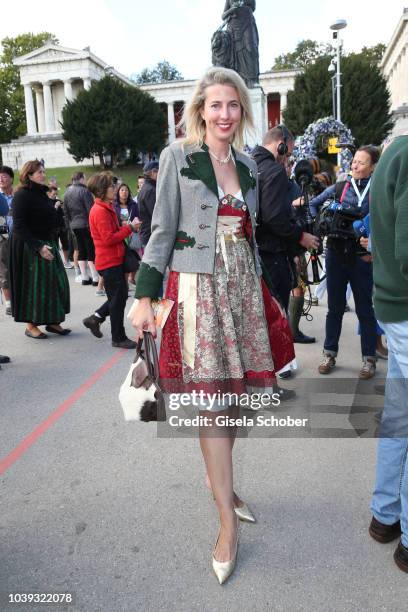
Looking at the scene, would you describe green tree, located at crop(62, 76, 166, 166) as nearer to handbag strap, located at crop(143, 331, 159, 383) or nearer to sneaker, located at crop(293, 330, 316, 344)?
sneaker, located at crop(293, 330, 316, 344)

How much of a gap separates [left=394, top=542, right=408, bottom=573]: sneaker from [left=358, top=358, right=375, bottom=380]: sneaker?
2314 mm

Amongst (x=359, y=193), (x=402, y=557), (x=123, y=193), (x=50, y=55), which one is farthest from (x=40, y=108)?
(x=402, y=557)

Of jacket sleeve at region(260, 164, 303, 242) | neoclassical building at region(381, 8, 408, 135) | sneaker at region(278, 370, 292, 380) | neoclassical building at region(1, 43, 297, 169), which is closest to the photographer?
jacket sleeve at region(260, 164, 303, 242)

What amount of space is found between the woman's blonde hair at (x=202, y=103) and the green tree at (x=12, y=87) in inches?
3035

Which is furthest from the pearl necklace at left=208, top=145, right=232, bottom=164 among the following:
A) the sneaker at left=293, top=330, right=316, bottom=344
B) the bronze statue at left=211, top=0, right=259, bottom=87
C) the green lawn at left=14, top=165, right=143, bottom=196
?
the green lawn at left=14, top=165, right=143, bottom=196

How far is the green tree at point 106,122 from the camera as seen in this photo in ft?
158

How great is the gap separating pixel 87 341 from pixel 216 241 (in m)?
4.21

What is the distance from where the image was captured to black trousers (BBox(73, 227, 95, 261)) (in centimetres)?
957

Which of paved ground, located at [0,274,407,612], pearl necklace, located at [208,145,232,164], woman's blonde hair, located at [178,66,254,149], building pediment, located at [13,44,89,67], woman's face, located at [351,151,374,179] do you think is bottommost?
paved ground, located at [0,274,407,612]

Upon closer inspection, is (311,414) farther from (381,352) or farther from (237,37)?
(237,37)

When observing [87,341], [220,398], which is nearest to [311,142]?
[87,341]

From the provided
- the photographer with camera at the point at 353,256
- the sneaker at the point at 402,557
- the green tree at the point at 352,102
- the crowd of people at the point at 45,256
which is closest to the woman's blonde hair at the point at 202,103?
the sneaker at the point at 402,557

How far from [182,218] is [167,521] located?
1.52 metres

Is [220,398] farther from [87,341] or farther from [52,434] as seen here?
[87,341]
